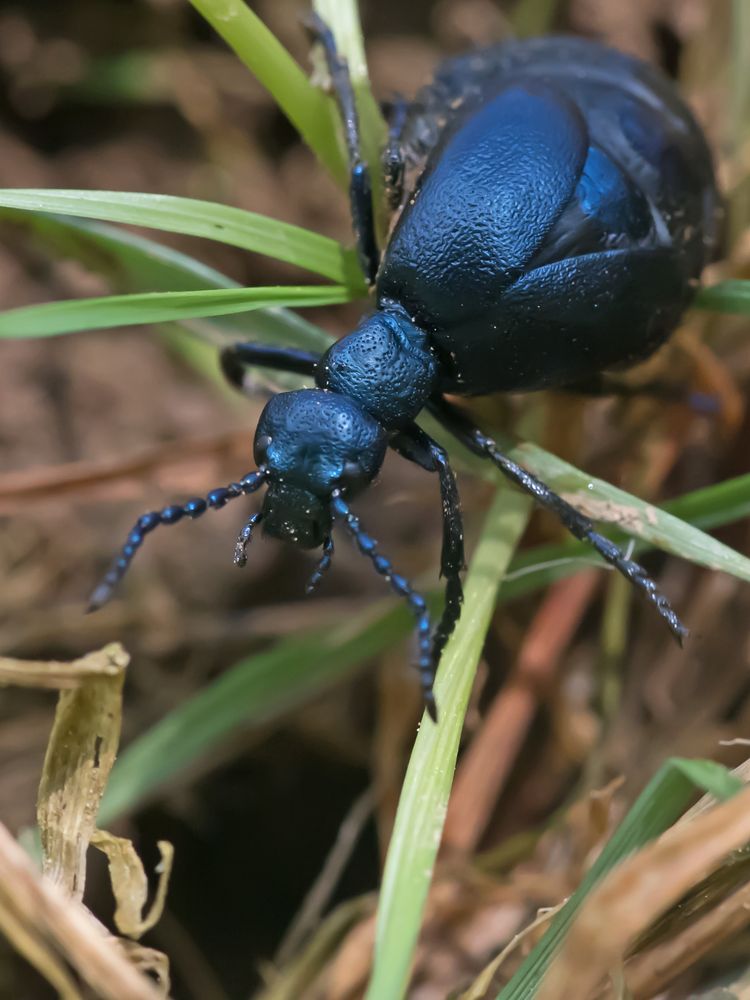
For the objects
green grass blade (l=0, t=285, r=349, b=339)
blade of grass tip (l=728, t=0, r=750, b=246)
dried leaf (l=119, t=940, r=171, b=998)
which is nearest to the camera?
dried leaf (l=119, t=940, r=171, b=998)

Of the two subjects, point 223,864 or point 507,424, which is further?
point 223,864

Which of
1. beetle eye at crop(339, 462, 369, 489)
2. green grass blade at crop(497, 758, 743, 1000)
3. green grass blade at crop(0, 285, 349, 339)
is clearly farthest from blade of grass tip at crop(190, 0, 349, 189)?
green grass blade at crop(497, 758, 743, 1000)

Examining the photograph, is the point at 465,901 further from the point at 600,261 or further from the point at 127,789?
the point at 600,261

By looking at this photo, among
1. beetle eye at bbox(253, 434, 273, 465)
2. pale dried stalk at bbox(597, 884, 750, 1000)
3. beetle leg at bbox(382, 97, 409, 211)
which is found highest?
beetle leg at bbox(382, 97, 409, 211)

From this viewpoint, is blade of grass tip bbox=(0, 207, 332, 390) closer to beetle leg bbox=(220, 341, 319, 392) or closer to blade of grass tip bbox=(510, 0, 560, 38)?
beetle leg bbox=(220, 341, 319, 392)

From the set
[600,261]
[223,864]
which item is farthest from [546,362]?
[223,864]

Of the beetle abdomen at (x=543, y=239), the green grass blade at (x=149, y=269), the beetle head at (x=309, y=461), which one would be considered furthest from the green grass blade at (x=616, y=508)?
the green grass blade at (x=149, y=269)
